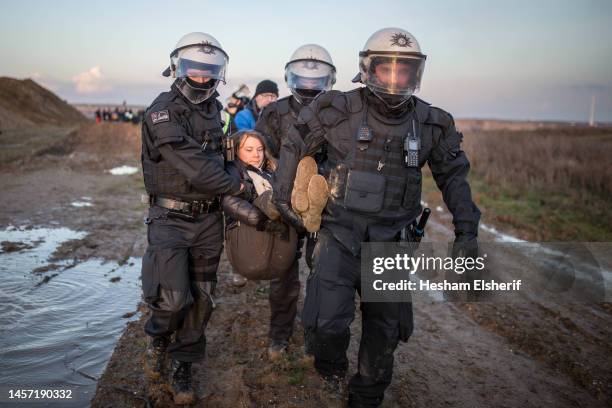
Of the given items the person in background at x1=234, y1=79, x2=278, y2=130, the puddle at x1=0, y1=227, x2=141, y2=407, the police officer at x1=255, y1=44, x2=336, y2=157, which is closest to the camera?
the puddle at x1=0, y1=227, x2=141, y2=407

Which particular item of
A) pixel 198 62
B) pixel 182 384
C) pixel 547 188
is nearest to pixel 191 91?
pixel 198 62

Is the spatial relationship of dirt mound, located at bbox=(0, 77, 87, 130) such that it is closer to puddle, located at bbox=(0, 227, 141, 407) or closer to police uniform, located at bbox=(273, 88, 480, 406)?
puddle, located at bbox=(0, 227, 141, 407)

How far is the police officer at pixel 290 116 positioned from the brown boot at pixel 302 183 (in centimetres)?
77

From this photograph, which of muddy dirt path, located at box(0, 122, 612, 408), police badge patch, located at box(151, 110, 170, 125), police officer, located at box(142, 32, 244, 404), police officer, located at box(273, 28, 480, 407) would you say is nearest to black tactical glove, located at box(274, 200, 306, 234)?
police officer, located at box(273, 28, 480, 407)

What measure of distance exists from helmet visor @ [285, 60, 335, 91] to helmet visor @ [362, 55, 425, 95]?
54.7 inches

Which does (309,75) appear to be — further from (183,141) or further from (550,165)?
(550,165)

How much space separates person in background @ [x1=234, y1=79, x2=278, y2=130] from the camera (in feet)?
20.2

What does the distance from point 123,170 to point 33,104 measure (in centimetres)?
4711

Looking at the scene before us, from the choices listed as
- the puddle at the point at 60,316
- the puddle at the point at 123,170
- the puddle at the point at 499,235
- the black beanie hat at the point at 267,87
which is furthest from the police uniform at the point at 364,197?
the puddle at the point at 123,170

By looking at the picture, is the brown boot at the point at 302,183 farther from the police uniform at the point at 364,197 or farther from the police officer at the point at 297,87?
the police officer at the point at 297,87

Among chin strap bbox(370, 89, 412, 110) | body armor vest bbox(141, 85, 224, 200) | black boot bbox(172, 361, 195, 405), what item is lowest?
black boot bbox(172, 361, 195, 405)

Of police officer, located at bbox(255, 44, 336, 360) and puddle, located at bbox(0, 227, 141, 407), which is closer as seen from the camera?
puddle, located at bbox(0, 227, 141, 407)

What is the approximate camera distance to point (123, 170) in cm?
1611

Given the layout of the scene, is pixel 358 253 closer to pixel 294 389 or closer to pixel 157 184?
pixel 294 389
